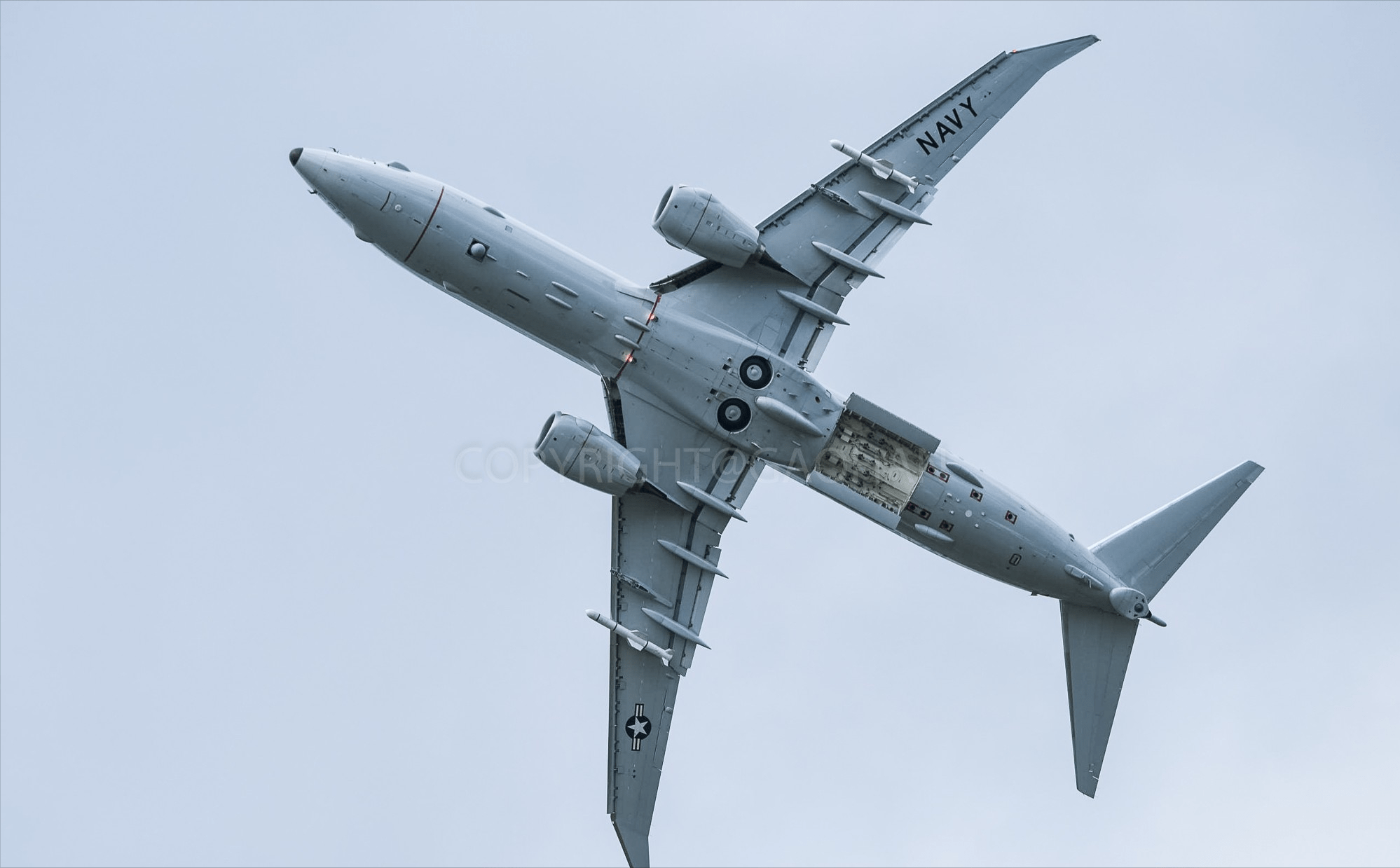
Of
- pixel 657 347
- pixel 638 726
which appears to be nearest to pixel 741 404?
pixel 657 347

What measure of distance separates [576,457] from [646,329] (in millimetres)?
4590

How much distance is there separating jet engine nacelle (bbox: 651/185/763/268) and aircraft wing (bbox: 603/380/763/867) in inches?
200

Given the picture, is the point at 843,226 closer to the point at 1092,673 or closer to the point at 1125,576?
the point at 1125,576

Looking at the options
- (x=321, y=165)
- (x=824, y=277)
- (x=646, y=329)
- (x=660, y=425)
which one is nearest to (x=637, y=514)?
(x=660, y=425)

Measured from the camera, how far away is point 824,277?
5119 centimetres

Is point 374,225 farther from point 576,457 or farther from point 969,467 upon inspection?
point 969,467

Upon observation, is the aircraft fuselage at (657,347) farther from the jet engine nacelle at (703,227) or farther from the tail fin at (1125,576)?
the jet engine nacelle at (703,227)

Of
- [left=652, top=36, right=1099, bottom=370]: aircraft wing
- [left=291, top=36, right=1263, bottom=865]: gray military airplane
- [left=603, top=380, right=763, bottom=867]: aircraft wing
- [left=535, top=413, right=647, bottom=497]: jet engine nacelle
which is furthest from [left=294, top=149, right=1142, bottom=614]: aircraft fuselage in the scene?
[left=535, top=413, right=647, bottom=497]: jet engine nacelle

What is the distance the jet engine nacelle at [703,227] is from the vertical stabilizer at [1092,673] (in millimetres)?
16375

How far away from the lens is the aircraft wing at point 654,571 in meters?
51.5

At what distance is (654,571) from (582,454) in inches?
227

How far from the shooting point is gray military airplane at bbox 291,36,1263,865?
48812 mm

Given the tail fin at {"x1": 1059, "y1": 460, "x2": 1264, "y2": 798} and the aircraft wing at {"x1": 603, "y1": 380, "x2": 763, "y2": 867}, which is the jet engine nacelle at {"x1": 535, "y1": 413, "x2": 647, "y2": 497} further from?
the tail fin at {"x1": 1059, "y1": 460, "x2": 1264, "y2": 798}

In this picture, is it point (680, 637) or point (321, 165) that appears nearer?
point (321, 165)
